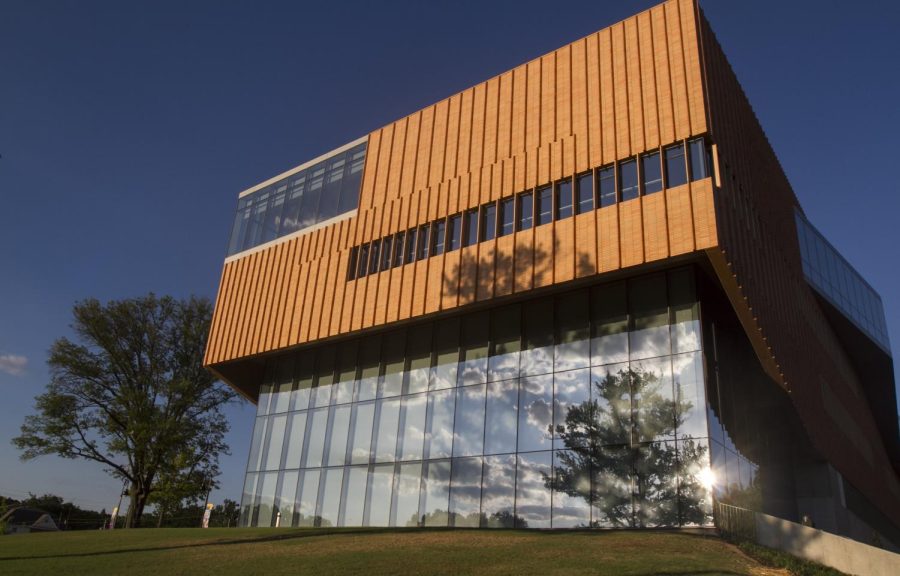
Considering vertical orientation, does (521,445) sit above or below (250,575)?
above

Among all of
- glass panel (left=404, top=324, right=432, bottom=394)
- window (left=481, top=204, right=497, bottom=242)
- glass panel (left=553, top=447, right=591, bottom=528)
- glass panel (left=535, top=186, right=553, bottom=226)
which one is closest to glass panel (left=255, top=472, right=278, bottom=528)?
glass panel (left=404, top=324, right=432, bottom=394)

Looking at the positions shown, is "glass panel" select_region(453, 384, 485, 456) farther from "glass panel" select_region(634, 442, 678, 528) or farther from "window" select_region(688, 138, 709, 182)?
"window" select_region(688, 138, 709, 182)

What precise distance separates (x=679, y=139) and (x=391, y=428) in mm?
15489

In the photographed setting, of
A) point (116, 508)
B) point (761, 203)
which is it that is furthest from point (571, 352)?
point (116, 508)

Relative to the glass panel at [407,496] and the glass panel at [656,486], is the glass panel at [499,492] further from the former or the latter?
the glass panel at [656,486]

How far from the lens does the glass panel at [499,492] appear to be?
23.0m

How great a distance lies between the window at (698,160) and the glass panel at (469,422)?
10651 millimetres

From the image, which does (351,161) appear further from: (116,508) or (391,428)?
(116,508)

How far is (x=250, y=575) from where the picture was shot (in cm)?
1355

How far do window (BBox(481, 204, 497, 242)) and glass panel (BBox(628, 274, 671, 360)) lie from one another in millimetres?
5580

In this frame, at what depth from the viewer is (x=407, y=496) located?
26.0 m

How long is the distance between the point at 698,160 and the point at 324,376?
18999mm

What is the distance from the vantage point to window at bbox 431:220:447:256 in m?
27.2

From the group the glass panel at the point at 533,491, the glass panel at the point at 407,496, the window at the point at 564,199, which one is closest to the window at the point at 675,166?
the window at the point at 564,199
